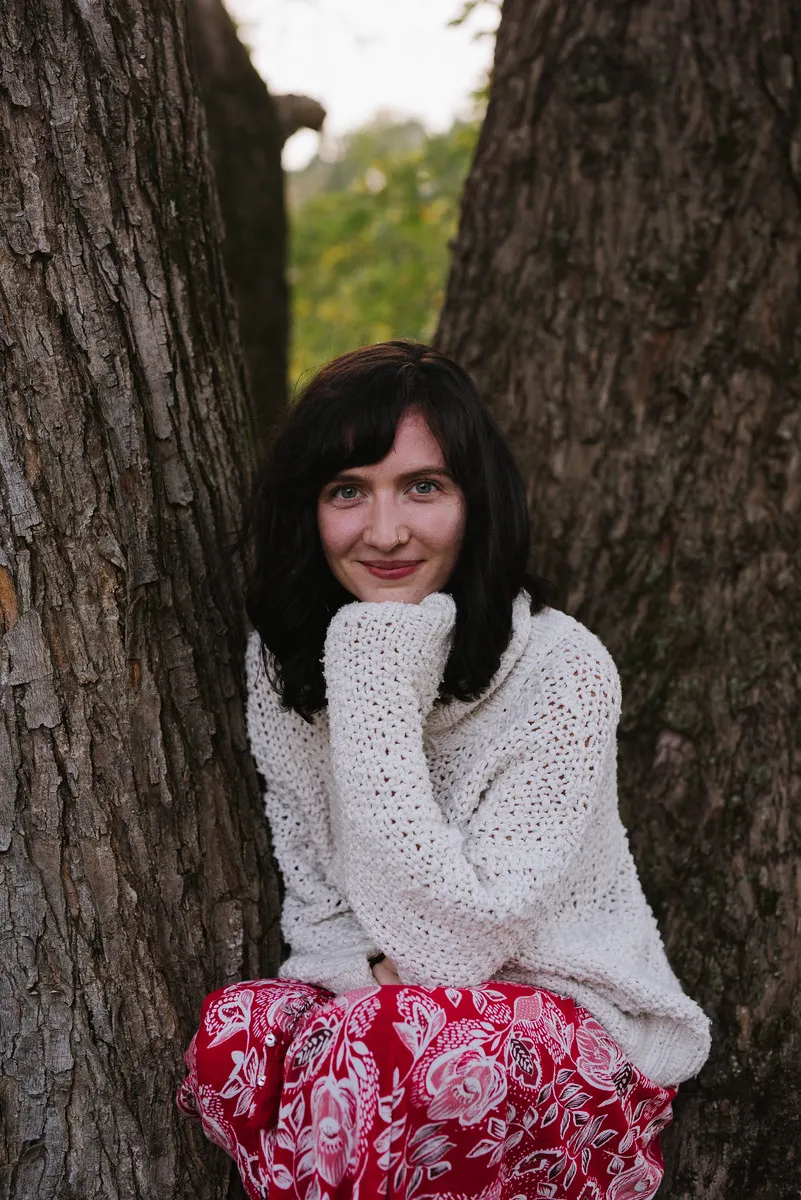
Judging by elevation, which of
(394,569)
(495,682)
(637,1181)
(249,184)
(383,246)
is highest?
(383,246)

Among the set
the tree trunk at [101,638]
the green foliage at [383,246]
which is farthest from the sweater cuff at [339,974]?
the green foliage at [383,246]

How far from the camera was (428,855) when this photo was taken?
2.08 metres

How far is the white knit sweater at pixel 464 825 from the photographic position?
2.12m

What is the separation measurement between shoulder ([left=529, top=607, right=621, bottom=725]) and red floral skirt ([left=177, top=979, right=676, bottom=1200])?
1.81ft

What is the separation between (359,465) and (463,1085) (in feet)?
3.83

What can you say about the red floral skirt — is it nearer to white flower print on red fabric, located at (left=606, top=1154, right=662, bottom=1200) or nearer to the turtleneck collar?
white flower print on red fabric, located at (left=606, top=1154, right=662, bottom=1200)

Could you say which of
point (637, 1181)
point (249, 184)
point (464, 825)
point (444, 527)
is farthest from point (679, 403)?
point (249, 184)

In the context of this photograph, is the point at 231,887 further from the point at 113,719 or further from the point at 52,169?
the point at 52,169

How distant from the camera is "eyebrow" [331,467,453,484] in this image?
228 cm

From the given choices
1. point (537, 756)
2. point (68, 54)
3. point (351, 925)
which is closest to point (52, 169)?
point (68, 54)

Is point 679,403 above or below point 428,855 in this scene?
above


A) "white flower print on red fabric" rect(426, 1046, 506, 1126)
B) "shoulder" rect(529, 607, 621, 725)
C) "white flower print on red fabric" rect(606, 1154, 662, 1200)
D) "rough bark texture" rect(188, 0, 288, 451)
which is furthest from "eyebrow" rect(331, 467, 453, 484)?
"rough bark texture" rect(188, 0, 288, 451)

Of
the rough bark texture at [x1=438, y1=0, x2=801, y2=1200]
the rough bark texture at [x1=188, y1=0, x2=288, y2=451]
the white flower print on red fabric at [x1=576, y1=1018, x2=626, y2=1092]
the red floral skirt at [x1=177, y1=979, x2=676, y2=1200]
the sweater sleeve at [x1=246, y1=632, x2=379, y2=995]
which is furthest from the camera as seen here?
the rough bark texture at [x1=188, y1=0, x2=288, y2=451]

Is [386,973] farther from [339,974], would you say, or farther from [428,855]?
[428,855]
